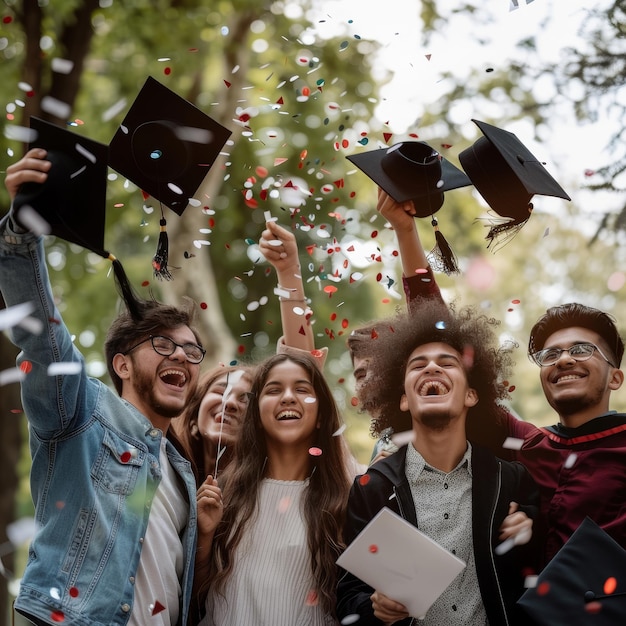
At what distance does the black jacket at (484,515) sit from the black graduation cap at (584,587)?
0.34 ft

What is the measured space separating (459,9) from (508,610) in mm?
6433

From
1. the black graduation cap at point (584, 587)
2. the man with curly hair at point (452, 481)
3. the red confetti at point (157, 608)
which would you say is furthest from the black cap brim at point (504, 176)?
the red confetti at point (157, 608)

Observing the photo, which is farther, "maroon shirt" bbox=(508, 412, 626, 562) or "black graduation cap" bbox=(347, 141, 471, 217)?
"black graduation cap" bbox=(347, 141, 471, 217)

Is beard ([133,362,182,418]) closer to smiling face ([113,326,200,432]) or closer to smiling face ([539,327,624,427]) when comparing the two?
smiling face ([113,326,200,432])

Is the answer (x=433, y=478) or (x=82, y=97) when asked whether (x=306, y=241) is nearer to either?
(x=82, y=97)

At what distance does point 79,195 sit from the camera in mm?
3676

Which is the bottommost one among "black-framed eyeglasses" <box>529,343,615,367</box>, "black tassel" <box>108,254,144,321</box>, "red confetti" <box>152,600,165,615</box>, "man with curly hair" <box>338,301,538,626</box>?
"red confetti" <box>152,600,165,615</box>

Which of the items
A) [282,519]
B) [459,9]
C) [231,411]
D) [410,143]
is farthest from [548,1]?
[282,519]

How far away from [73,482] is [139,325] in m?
0.89

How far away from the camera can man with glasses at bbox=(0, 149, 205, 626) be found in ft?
10.4

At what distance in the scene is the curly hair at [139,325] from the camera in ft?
13.2

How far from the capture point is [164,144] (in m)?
4.23

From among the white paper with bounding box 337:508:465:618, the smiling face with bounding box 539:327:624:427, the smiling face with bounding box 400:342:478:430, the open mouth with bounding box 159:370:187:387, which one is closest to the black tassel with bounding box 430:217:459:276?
the smiling face with bounding box 400:342:478:430

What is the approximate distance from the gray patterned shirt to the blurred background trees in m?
2.18
